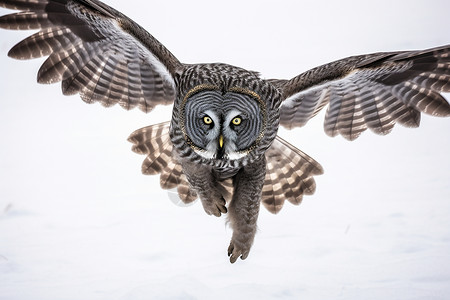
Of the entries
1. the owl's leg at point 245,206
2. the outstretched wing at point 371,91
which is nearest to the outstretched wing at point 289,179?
the outstretched wing at point 371,91

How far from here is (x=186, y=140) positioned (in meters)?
4.02

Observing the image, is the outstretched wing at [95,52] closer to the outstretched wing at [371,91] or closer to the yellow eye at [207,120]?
the yellow eye at [207,120]

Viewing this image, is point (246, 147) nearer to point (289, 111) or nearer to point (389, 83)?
point (289, 111)

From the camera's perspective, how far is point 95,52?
4.63 meters

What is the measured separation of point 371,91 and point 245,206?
4.26ft

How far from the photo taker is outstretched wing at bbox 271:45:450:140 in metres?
4.18

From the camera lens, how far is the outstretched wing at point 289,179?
4.92 metres

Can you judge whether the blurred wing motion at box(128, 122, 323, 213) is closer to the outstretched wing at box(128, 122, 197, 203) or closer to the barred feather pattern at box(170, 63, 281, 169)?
the outstretched wing at box(128, 122, 197, 203)

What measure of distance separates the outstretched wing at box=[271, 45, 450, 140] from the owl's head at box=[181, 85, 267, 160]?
0.44 m

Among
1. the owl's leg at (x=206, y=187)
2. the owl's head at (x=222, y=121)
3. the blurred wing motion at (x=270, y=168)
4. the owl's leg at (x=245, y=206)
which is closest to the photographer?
the owl's head at (x=222, y=121)

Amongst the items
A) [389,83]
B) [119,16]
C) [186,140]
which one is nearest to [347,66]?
[389,83]

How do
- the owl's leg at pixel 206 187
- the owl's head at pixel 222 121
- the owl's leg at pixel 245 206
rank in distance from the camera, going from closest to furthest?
1. the owl's head at pixel 222 121
2. the owl's leg at pixel 206 187
3. the owl's leg at pixel 245 206

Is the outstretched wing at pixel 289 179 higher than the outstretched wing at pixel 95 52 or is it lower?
lower

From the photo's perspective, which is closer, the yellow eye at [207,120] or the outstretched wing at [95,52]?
the yellow eye at [207,120]
